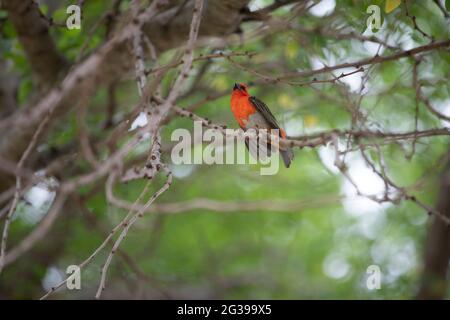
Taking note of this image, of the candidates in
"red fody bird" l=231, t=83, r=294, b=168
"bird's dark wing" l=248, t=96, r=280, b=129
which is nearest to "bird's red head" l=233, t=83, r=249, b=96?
"red fody bird" l=231, t=83, r=294, b=168

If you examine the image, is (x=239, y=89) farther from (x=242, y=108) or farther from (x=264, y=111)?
(x=264, y=111)

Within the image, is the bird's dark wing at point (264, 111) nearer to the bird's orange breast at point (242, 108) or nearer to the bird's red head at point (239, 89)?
the bird's orange breast at point (242, 108)

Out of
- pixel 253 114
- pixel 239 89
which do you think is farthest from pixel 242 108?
pixel 239 89

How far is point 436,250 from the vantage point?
22.3 ft

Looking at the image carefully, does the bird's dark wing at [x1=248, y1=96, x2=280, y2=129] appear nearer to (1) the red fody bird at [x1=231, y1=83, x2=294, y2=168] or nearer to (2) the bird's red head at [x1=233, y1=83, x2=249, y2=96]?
(1) the red fody bird at [x1=231, y1=83, x2=294, y2=168]

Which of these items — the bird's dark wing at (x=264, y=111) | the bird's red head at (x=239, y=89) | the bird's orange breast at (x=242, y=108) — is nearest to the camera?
the bird's dark wing at (x=264, y=111)

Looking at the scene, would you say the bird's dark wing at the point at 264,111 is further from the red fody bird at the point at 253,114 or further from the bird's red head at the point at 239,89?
the bird's red head at the point at 239,89

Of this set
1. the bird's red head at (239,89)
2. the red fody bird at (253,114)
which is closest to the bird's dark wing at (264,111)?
the red fody bird at (253,114)

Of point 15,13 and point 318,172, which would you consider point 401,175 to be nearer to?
point 318,172

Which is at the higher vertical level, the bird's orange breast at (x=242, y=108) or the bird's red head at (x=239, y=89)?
the bird's red head at (x=239, y=89)

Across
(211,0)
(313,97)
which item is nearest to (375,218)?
(313,97)

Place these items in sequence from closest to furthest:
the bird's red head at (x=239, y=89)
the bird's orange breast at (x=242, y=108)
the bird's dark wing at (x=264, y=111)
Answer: the bird's dark wing at (x=264, y=111) → the bird's orange breast at (x=242, y=108) → the bird's red head at (x=239, y=89)

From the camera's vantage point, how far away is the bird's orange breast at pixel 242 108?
175 inches

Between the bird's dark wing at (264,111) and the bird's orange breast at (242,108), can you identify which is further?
the bird's orange breast at (242,108)
